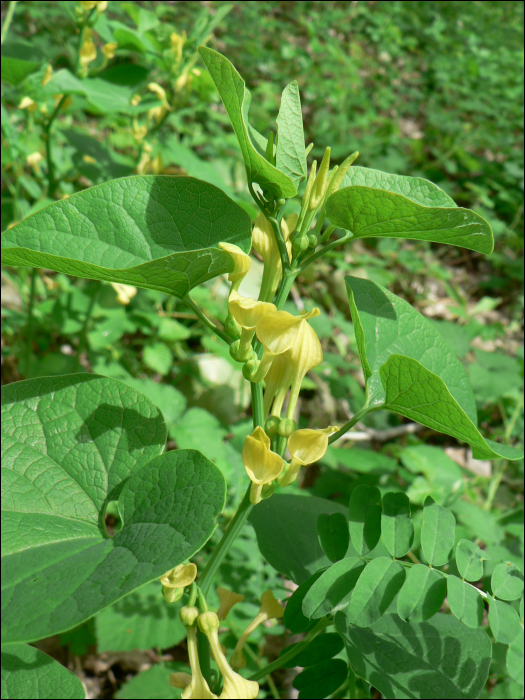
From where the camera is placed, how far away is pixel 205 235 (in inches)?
26.9

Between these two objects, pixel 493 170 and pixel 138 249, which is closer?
pixel 138 249

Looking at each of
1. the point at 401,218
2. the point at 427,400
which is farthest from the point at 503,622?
the point at 401,218

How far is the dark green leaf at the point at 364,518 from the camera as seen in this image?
2.31ft

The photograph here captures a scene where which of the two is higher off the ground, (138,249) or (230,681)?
(138,249)

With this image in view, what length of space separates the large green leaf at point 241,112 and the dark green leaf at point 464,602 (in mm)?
511

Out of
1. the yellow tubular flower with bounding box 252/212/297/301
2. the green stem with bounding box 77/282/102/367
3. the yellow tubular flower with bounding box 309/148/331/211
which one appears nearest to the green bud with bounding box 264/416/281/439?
the yellow tubular flower with bounding box 252/212/297/301

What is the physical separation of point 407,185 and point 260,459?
420 millimetres

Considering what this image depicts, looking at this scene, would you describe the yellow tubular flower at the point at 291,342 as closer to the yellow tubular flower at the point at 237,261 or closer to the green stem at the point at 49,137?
the yellow tubular flower at the point at 237,261

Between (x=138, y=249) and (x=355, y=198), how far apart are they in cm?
28

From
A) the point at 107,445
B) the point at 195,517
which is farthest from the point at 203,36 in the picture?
the point at 195,517

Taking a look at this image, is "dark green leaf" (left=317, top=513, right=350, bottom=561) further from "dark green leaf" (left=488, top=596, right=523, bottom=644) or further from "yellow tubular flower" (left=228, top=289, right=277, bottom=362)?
"yellow tubular flower" (left=228, top=289, right=277, bottom=362)

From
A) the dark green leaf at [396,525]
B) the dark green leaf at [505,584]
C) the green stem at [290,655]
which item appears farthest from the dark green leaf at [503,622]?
the green stem at [290,655]

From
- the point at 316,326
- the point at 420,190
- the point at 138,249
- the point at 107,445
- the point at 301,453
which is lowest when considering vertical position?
the point at 316,326

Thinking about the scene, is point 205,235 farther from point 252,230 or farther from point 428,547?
point 428,547
